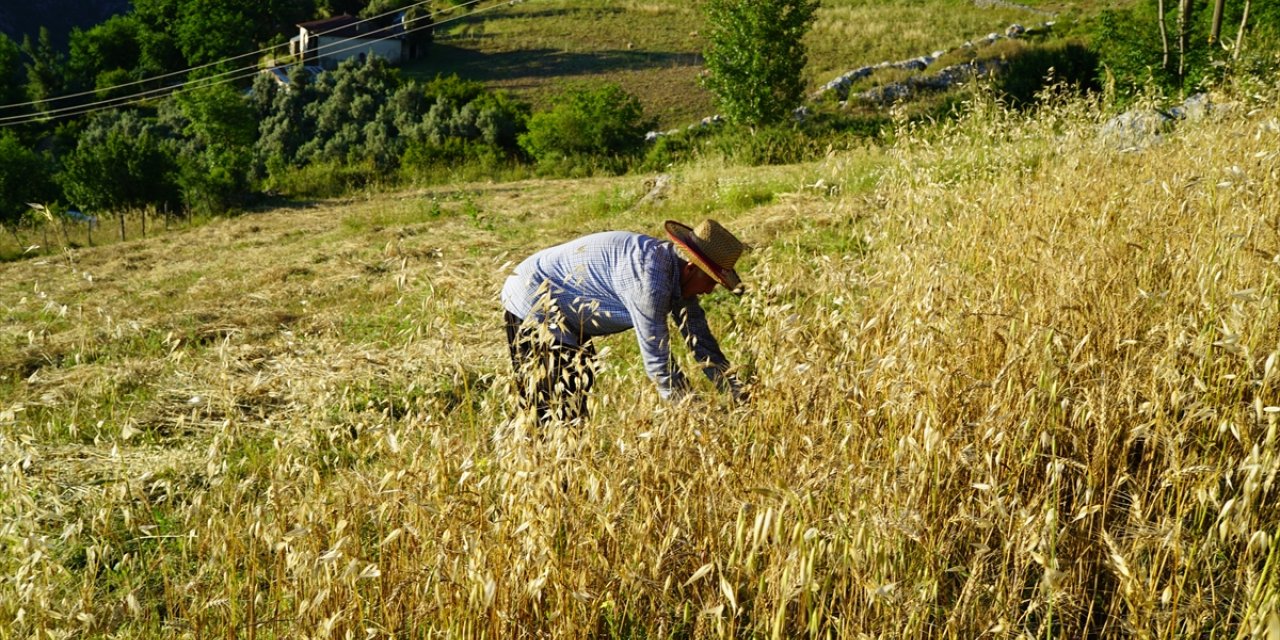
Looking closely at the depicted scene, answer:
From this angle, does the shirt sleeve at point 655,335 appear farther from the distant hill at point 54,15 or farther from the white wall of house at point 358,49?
the distant hill at point 54,15

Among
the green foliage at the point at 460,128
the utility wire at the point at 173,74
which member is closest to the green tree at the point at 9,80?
the utility wire at the point at 173,74

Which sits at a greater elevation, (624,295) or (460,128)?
(624,295)

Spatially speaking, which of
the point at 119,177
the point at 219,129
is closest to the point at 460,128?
the point at 219,129

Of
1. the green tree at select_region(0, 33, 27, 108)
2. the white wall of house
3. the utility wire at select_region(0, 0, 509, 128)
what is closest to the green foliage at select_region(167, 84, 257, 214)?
the utility wire at select_region(0, 0, 509, 128)

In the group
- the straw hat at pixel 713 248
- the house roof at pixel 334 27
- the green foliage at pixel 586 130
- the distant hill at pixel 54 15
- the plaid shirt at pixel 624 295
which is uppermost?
Answer: the distant hill at pixel 54 15

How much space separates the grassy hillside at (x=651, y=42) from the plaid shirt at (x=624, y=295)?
2680cm

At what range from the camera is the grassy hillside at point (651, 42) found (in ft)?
110

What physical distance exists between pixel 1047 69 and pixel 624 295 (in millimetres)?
20452

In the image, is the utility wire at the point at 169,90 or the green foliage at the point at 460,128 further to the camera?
the utility wire at the point at 169,90

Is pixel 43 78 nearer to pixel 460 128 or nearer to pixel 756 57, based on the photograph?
pixel 460 128

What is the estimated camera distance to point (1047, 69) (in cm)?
2048

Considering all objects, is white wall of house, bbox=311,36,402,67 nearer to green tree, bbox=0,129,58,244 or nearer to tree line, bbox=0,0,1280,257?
tree line, bbox=0,0,1280,257

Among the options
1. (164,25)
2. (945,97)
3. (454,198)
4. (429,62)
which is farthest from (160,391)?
(164,25)

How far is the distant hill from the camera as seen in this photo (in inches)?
2420
